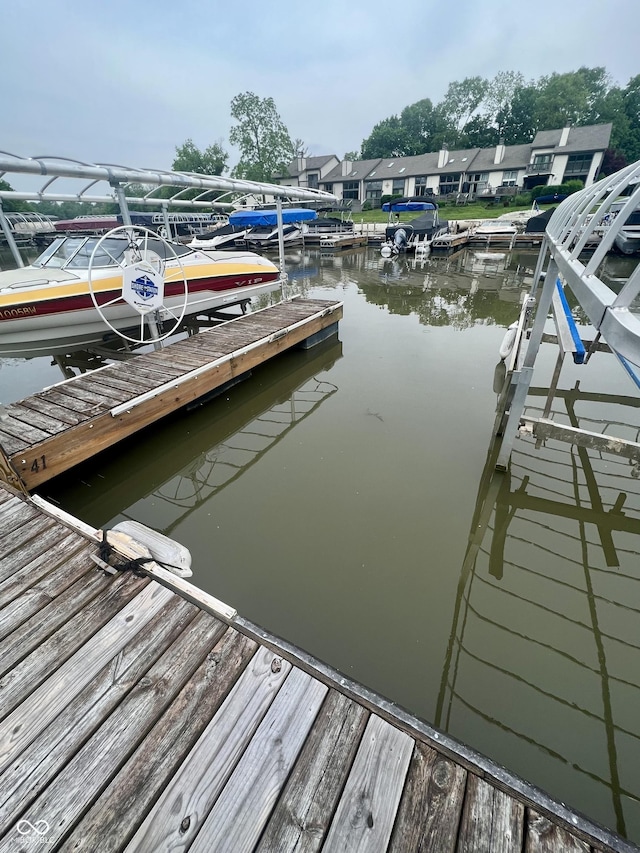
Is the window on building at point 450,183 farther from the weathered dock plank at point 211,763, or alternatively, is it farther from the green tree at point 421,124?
the weathered dock plank at point 211,763

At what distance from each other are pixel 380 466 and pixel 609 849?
2.61 meters

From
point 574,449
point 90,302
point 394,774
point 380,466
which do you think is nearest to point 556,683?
point 394,774

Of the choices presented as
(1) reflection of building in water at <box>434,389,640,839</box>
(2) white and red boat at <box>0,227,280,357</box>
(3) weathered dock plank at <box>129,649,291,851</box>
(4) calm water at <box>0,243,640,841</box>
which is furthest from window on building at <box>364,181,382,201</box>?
(3) weathered dock plank at <box>129,649,291,851</box>

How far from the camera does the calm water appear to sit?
190 centimetres

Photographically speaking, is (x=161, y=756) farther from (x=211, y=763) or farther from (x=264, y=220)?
(x=264, y=220)

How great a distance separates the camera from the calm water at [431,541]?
74.7 inches

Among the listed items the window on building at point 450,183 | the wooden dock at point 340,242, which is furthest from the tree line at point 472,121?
the wooden dock at point 340,242

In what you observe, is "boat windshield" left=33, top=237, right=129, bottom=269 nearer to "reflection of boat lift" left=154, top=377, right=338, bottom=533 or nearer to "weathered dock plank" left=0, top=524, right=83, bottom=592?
"reflection of boat lift" left=154, top=377, right=338, bottom=533

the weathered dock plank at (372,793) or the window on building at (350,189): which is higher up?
the window on building at (350,189)

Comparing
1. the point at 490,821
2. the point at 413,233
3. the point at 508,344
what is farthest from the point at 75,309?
the point at 413,233

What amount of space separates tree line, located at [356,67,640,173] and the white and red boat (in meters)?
42.2

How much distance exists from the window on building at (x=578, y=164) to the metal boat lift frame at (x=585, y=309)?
120 ft

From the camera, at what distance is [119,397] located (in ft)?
11.7

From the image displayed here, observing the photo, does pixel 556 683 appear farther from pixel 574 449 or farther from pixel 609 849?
pixel 574 449
